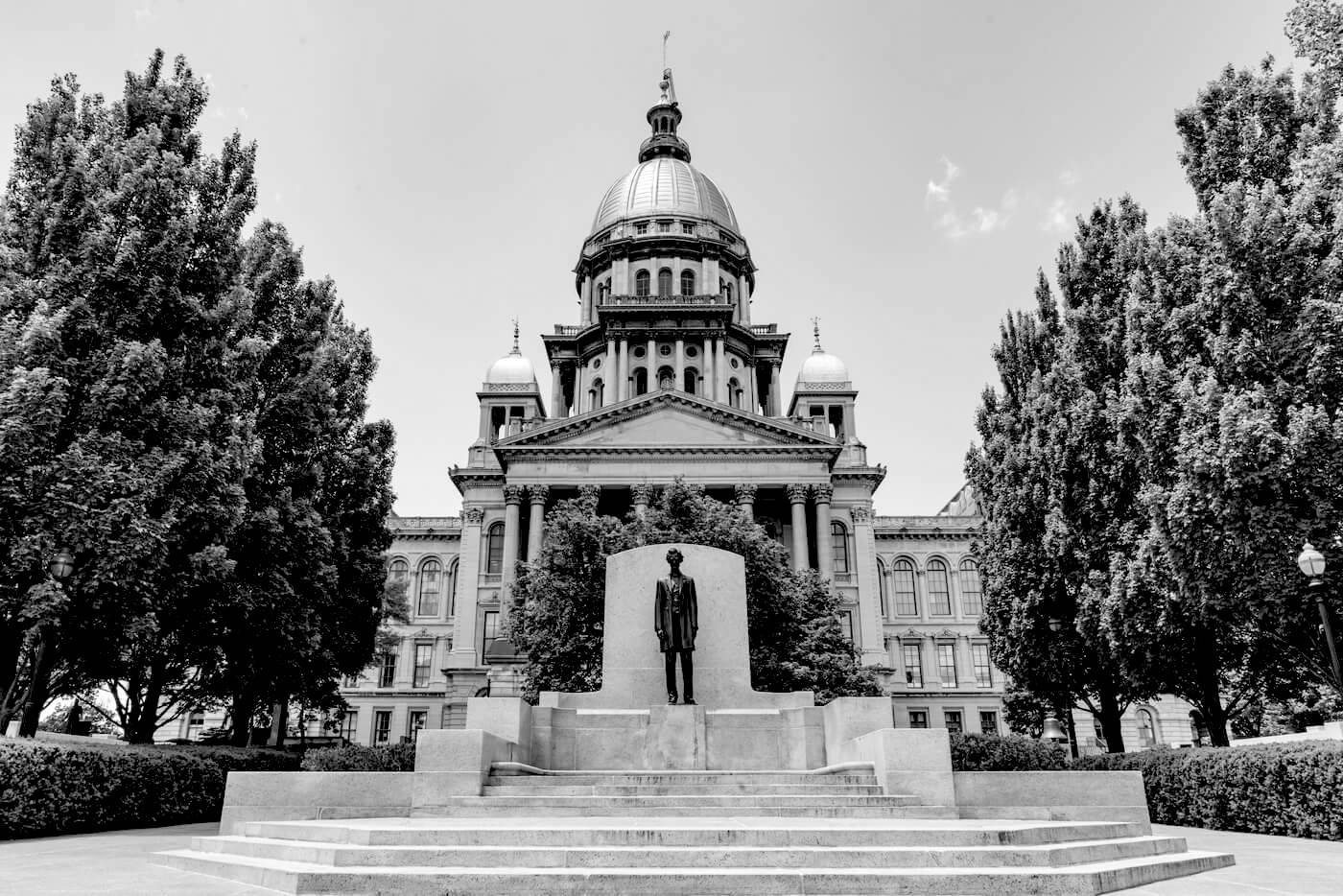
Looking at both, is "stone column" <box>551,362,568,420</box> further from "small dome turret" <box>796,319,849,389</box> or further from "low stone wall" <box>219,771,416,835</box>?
"low stone wall" <box>219,771,416,835</box>

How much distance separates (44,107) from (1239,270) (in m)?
21.8

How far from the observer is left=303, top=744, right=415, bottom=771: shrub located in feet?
70.8

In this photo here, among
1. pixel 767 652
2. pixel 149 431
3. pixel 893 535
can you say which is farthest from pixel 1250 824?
pixel 893 535

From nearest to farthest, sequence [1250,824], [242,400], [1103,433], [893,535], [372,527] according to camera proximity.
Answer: [1250,824], [242,400], [1103,433], [372,527], [893,535]

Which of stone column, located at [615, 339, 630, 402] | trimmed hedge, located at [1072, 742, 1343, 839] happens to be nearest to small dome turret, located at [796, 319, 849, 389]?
stone column, located at [615, 339, 630, 402]

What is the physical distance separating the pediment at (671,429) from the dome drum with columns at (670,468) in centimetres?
11

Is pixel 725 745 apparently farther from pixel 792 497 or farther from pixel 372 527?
pixel 792 497

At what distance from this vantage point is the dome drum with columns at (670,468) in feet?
160

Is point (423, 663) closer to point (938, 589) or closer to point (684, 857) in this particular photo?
point (938, 589)

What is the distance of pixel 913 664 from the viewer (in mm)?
58000

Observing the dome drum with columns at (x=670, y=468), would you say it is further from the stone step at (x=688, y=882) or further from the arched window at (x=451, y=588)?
the stone step at (x=688, y=882)

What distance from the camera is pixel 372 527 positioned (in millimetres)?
24484

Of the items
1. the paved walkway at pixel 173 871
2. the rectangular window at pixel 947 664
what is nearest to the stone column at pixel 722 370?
the rectangular window at pixel 947 664

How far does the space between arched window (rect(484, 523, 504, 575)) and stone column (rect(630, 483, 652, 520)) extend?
10.8 m
